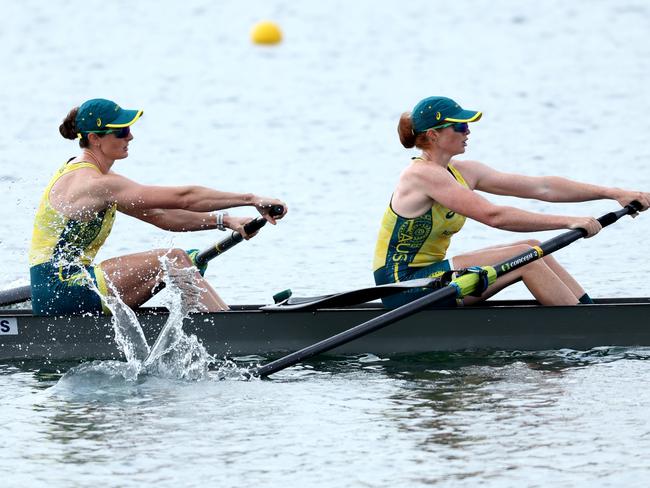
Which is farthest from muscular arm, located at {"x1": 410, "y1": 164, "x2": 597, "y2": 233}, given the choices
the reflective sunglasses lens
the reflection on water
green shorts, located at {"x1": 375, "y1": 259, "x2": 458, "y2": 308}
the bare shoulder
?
the reflective sunglasses lens

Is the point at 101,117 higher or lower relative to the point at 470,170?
higher

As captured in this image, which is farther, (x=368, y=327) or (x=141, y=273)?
(x=141, y=273)

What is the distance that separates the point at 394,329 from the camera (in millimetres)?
10273

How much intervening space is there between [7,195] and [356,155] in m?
5.02

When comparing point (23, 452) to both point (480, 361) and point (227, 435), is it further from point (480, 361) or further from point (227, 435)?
point (480, 361)

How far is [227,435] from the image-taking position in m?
8.82

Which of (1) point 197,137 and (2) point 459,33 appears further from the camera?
(2) point 459,33

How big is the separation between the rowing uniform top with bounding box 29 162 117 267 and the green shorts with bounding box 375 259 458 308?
1.95 m

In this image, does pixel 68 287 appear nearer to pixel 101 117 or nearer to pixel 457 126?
pixel 101 117

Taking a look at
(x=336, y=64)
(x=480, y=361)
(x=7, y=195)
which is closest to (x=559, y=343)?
(x=480, y=361)

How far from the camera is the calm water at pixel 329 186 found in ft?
27.8

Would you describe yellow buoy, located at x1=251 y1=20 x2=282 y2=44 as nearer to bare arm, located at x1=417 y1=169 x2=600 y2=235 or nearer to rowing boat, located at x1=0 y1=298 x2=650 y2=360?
rowing boat, located at x1=0 y1=298 x2=650 y2=360

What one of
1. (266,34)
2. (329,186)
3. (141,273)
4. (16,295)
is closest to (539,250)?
(141,273)

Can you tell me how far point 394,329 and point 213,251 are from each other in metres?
1.46
